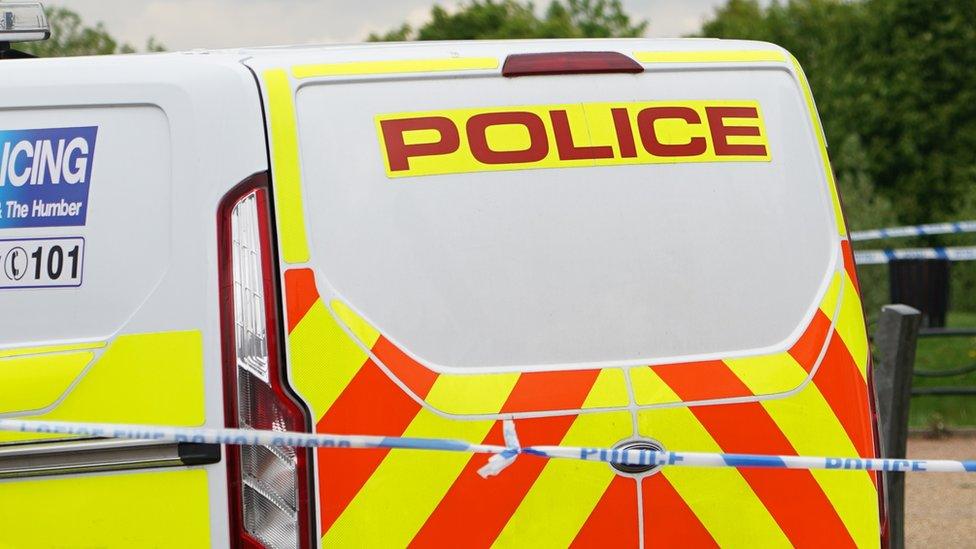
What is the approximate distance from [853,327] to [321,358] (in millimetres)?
1268

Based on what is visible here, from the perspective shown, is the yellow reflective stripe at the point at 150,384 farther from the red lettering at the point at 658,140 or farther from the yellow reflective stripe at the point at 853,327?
the yellow reflective stripe at the point at 853,327

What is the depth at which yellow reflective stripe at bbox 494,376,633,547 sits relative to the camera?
3154 mm

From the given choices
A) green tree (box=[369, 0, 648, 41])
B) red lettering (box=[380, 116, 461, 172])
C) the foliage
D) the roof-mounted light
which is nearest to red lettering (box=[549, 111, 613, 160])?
red lettering (box=[380, 116, 461, 172])

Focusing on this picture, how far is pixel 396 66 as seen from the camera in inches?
128

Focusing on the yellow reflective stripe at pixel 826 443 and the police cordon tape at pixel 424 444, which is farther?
the yellow reflective stripe at pixel 826 443

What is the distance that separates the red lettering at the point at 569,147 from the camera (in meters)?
3.27

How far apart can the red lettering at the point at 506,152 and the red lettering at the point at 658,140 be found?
0.24m

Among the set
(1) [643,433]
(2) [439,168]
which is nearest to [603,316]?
(1) [643,433]

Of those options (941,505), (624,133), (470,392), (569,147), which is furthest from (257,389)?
(941,505)

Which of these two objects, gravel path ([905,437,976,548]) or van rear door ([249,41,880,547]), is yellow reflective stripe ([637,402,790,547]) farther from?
gravel path ([905,437,976,548])

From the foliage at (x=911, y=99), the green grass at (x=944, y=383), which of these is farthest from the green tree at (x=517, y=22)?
the green grass at (x=944, y=383)

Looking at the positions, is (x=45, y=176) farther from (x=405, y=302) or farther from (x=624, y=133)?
(x=624, y=133)

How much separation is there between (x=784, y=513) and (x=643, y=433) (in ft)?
1.32

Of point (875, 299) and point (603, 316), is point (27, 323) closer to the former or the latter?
point (603, 316)
